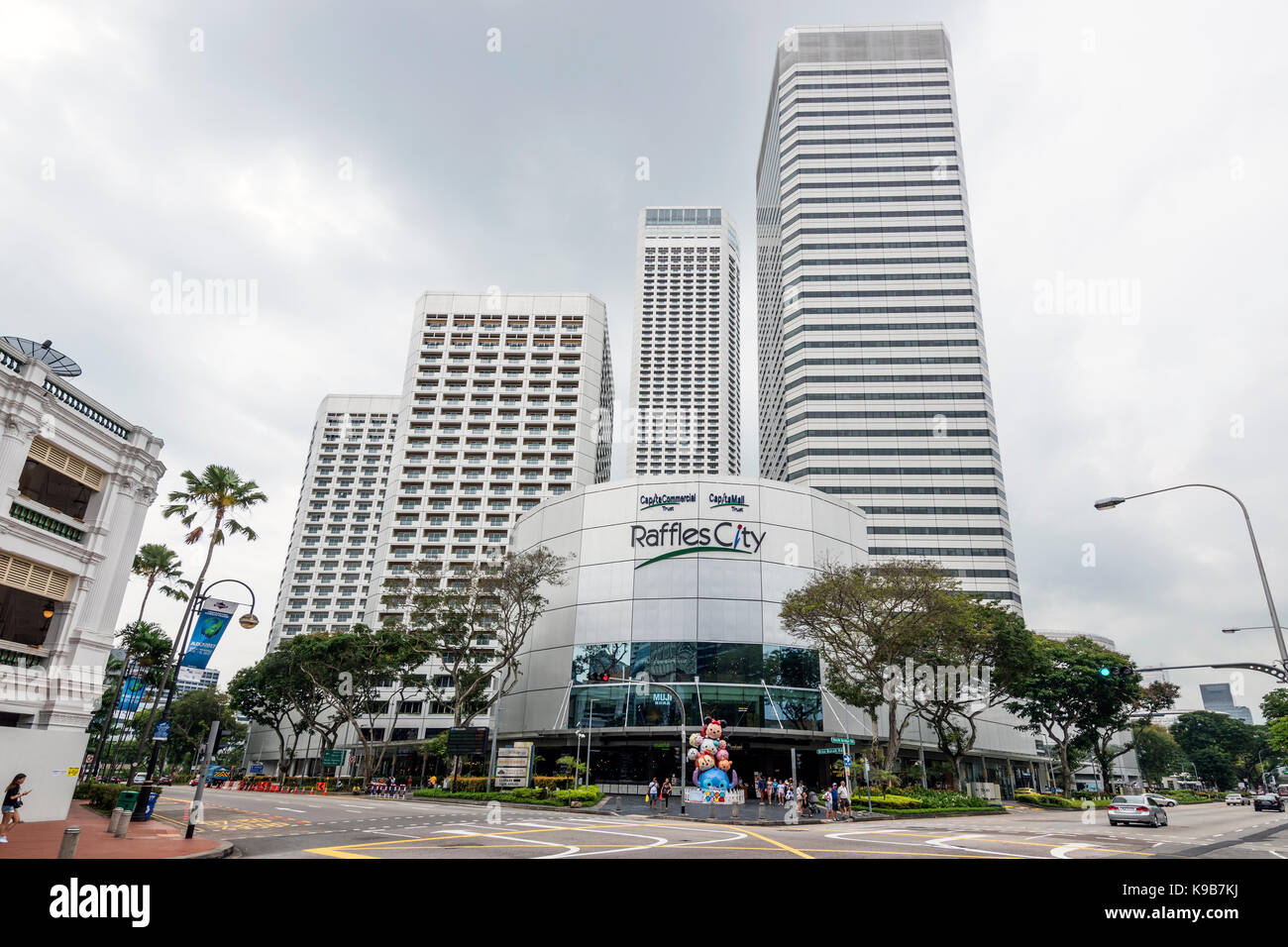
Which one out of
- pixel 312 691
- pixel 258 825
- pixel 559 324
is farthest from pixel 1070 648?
pixel 559 324

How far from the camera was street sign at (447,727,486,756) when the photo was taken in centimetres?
4775

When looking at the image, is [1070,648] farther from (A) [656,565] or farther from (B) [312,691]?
(B) [312,691]

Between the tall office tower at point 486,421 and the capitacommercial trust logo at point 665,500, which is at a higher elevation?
the tall office tower at point 486,421

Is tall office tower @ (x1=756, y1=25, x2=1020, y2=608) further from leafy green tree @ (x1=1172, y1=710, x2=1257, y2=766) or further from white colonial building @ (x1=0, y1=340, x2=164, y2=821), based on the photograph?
white colonial building @ (x1=0, y1=340, x2=164, y2=821)

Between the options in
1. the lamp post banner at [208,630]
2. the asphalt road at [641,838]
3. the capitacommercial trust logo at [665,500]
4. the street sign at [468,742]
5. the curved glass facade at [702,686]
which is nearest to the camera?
the asphalt road at [641,838]

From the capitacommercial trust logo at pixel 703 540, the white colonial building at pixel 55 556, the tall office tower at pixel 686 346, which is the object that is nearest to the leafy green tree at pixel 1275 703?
the capitacommercial trust logo at pixel 703 540

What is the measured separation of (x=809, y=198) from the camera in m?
119

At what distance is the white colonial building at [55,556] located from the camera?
23109mm

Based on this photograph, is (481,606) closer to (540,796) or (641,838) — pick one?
(540,796)

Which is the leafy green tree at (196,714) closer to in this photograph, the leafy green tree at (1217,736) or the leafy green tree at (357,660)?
the leafy green tree at (357,660)

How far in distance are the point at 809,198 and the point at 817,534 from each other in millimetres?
79326

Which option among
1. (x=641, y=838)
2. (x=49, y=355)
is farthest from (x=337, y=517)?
(x=641, y=838)

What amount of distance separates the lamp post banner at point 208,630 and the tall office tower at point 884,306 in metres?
89.7

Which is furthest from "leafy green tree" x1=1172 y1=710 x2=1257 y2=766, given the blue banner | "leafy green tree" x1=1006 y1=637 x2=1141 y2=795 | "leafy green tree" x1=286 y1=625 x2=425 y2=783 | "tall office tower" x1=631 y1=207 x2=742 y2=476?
the blue banner
